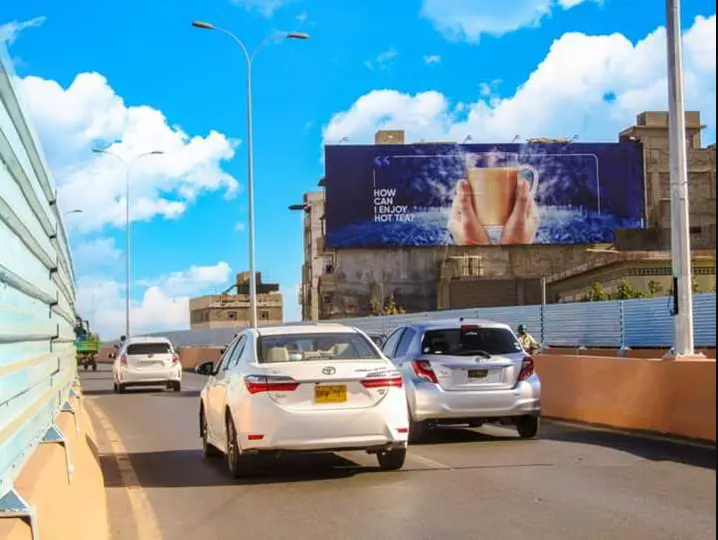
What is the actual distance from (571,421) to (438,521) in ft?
28.6

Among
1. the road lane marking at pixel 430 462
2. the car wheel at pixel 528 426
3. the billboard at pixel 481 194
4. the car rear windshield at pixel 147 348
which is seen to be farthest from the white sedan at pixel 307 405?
the billboard at pixel 481 194

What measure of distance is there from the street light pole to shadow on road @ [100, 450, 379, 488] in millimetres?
5098

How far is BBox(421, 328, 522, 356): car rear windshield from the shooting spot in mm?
13539

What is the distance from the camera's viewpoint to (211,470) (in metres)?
11.3

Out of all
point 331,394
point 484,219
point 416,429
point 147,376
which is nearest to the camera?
point 331,394

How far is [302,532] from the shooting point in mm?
7555

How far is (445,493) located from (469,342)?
15.4ft

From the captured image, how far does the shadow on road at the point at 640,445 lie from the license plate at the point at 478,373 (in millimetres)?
1306

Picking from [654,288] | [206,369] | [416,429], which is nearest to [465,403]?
[416,429]

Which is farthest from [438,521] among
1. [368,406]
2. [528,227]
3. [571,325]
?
[528,227]

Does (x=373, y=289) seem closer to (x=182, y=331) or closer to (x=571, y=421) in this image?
(x=182, y=331)

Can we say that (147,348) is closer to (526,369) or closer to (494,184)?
(526,369)

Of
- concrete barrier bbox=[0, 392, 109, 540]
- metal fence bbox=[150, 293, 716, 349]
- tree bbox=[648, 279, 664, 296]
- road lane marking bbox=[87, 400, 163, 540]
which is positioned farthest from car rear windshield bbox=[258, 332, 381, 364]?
tree bbox=[648, 279, 664, 296]

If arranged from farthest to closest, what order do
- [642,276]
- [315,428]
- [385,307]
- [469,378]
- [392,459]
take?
1. [385,307]
2. [642,276]
3. [469,378]
4. [392,459]
5. [315,428]
